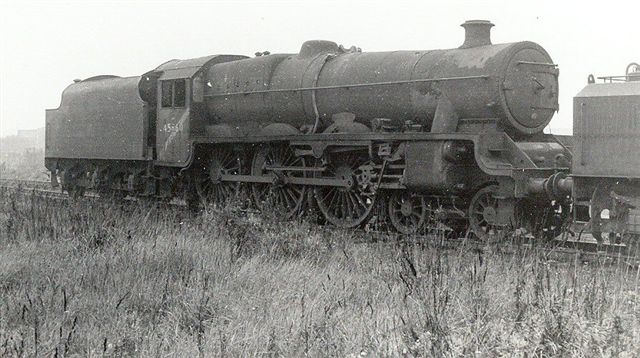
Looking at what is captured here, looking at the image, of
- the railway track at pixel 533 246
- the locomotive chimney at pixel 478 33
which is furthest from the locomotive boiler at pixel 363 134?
the railway track at pixel 533 246

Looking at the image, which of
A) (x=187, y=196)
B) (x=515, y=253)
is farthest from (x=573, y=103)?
(x=187, y=196)

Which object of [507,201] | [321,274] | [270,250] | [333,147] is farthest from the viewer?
[333,147]

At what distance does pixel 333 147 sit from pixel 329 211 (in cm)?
107

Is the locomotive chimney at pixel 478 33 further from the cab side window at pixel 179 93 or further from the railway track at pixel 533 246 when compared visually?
the cab side window at pixel 179 93

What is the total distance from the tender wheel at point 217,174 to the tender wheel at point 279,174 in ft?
1.54

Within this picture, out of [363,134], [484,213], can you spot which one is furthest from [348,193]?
Answer: [484,213]

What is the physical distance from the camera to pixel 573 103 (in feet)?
27.2

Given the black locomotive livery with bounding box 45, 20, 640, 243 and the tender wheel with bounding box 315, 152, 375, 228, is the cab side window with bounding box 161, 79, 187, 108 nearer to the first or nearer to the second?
the black locomotive livery with bounding box 45, 20, 640, 243

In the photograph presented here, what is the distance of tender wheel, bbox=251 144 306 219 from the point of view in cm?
1180

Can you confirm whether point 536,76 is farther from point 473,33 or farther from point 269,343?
point 269,343

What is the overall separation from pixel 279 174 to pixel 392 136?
2524 mm

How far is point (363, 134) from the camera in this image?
10406 millimetres

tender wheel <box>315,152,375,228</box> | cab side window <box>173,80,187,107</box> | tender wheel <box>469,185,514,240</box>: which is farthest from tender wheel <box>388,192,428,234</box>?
cab side window <box>173,80,187,107</box>

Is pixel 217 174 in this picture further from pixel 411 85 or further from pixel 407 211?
pixel 411 85
